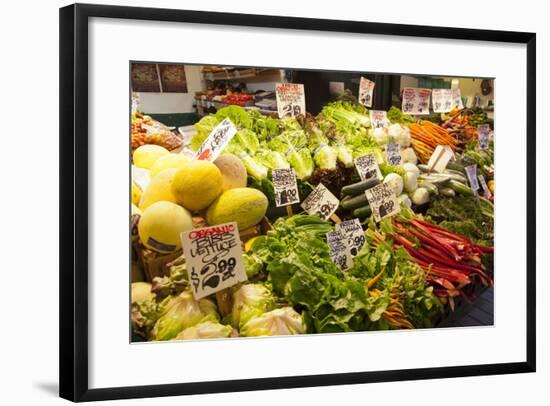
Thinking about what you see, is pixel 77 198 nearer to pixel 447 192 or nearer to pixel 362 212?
pixel 362 212

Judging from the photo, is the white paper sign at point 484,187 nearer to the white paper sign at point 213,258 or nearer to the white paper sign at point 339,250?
the white paper sign at point 339,250

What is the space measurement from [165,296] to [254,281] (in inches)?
16.8

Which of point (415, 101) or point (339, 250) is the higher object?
point (415, 101)

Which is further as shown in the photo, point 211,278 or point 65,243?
point 211,278

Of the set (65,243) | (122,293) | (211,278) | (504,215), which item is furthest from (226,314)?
(504,215)

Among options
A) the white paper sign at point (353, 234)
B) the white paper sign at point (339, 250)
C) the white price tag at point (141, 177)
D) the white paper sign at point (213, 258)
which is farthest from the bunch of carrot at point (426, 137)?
the white price tag at point (141, 177)

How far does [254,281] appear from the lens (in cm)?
395

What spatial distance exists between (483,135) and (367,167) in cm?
69

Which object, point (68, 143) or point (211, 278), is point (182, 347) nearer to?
point (211, 278)

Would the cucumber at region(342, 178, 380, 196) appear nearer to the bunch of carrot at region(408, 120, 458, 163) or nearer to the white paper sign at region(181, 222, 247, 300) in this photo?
the bunch of carrot at region(408, 120, 458, 163)

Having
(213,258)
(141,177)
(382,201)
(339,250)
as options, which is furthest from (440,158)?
(141,177)

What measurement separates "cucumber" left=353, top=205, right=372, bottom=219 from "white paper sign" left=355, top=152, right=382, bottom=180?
0.50 ft

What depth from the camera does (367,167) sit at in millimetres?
4289

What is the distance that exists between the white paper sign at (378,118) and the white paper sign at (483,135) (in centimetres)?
55
